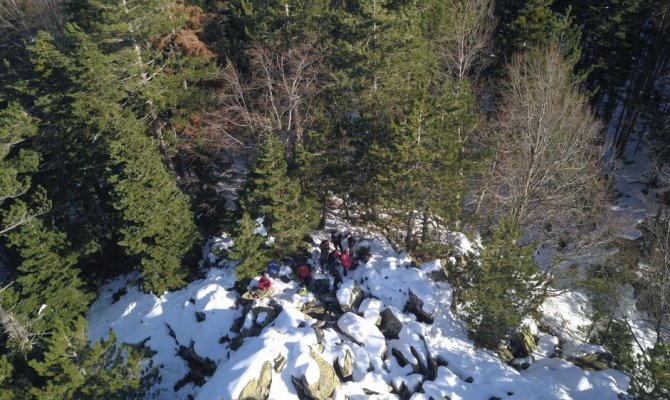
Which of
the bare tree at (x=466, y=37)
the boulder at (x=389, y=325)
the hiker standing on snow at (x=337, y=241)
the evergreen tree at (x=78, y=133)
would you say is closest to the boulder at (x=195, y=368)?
the boulder at (x=389, y=325)

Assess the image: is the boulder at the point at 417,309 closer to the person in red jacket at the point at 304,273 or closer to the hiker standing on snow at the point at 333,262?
the hiker standing on snow at the point at 333,262

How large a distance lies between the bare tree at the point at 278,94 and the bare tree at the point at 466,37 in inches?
237

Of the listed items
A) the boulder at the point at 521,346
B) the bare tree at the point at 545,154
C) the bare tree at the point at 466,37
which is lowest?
the boulder at the point at 521,346

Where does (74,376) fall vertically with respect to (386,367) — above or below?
above

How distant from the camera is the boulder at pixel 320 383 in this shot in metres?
12.9

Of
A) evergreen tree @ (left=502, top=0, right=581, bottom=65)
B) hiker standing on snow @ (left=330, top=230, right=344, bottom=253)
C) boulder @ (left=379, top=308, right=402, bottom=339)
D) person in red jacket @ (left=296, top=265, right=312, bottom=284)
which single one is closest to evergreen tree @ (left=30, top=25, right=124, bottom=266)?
person in red jacket @ (left=296, top=265, right=312, bottom=284)

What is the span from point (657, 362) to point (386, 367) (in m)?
7.74

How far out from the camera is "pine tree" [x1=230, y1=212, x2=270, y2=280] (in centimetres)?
1659

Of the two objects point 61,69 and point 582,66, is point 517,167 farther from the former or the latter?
point 61,69

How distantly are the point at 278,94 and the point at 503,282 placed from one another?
1312 centimetres

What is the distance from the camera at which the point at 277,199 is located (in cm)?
1706

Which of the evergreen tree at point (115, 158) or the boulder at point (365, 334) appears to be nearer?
the boulder at point (365, 334)

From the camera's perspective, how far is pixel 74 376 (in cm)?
1255

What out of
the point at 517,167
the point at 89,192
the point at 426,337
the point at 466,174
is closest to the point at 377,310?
the point at 426,337
